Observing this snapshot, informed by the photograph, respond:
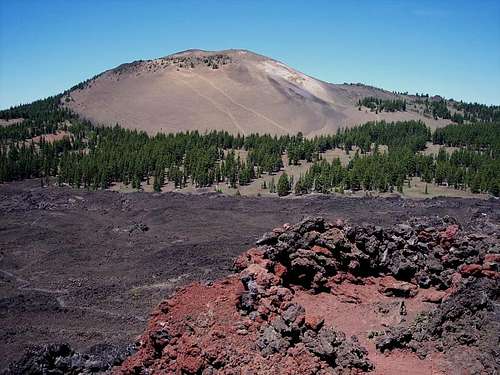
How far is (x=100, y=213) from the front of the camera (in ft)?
218

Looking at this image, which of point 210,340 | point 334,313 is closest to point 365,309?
point 334,313

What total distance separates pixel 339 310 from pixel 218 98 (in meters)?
136

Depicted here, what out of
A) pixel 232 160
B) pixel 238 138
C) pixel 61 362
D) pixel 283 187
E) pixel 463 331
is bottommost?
pixel 61 362

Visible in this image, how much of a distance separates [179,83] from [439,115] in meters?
85.5

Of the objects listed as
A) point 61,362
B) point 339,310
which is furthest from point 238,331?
point 61,362

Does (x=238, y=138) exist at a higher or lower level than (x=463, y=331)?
higher

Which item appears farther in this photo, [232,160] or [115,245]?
[232,160]

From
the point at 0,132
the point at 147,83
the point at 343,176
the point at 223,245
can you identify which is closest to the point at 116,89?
the point at 147,83

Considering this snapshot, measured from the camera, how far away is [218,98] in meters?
154

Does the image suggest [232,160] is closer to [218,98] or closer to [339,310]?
[218,98]

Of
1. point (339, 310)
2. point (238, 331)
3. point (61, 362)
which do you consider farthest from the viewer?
point (61, 362)

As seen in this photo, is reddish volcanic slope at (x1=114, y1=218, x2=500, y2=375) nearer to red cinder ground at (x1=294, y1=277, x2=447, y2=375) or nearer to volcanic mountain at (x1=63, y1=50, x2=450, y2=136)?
red cinder ground at (x1=294, y1=277, x2=447, y2=375)

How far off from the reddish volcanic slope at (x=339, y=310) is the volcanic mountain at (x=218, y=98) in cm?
11195

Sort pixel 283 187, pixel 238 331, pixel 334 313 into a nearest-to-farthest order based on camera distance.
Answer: pixel 238 331 < pixel 334 313 < pixel 283 187
